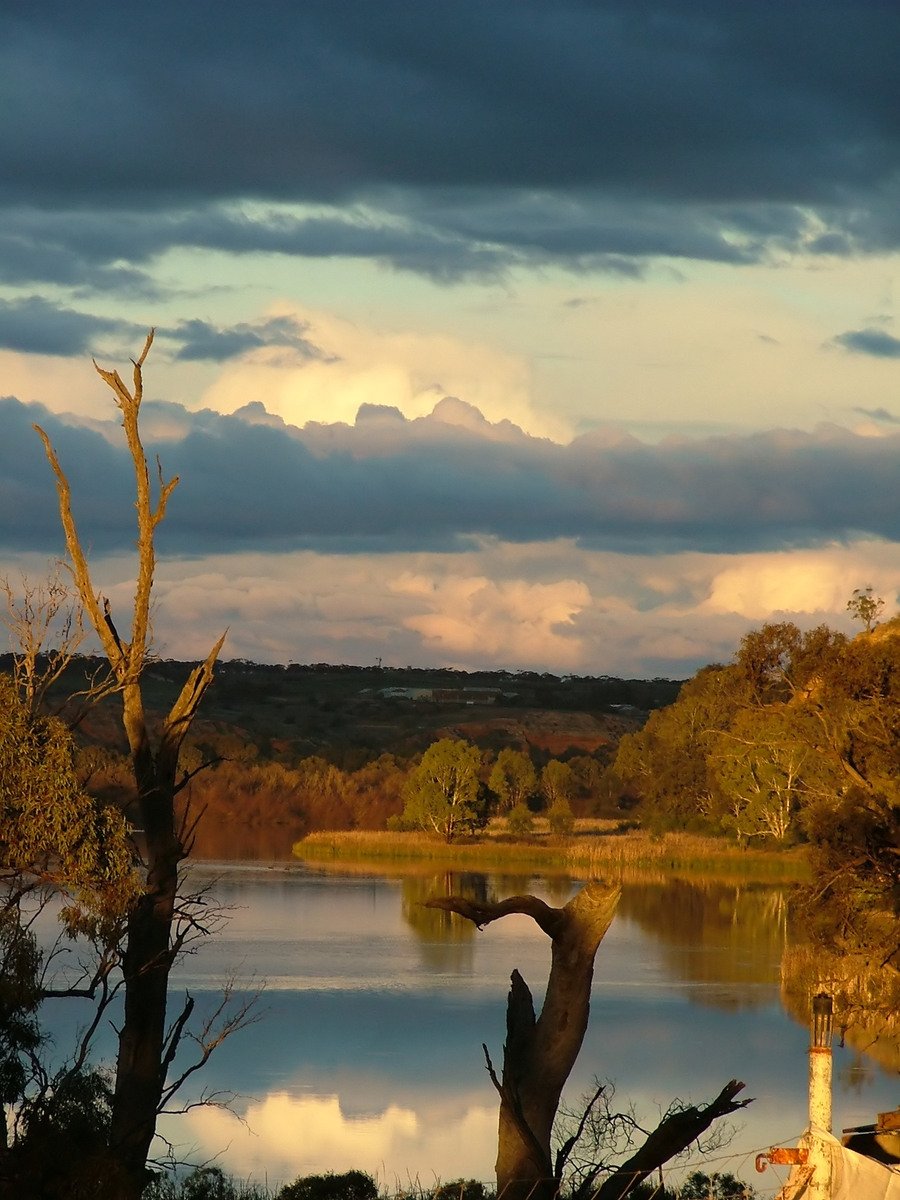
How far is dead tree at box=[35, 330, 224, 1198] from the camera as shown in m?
12.5

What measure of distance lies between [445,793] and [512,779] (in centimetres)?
851

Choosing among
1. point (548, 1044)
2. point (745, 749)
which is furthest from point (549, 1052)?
point (745, 749)

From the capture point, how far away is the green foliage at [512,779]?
67.9m

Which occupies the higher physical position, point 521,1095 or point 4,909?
point 4,909

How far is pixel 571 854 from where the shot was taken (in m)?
56.2

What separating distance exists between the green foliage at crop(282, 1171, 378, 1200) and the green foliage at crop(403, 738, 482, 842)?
4463 cm

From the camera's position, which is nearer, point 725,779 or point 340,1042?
point 340,1042

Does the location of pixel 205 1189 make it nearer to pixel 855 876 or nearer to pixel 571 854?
pixel 855 876

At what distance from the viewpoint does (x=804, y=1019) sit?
30.3 meters

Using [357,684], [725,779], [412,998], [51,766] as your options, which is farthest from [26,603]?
[357,684]

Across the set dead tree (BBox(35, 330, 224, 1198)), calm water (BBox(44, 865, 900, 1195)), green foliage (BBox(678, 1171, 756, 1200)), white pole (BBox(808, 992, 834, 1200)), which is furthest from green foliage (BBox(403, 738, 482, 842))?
white pole (BBox(808, 992, 834, 1200))

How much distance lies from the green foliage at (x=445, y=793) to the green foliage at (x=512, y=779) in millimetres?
5243

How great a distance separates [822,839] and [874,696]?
2730 millimetres

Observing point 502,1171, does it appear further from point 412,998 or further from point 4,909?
point 412,998
